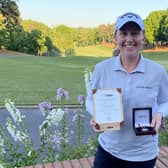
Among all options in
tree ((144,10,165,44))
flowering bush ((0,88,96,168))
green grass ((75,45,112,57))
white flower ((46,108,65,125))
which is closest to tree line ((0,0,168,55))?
tree ((144,10,165,44))

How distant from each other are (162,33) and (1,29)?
25.8 m

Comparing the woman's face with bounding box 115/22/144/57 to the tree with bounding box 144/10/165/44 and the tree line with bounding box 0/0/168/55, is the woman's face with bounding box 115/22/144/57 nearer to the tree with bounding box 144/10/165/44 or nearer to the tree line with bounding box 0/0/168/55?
the tree line with bounding box 0/0/168/55

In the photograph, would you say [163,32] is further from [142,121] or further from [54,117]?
[142,121]

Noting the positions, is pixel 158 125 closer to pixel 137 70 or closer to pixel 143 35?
pixel 137 70

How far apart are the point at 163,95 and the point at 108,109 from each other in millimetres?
324

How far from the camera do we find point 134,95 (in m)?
2.00

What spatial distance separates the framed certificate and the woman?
0.04 metres

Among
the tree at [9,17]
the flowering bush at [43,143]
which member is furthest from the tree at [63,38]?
the flowering bush at [43,143]

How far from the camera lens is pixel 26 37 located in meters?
49.0

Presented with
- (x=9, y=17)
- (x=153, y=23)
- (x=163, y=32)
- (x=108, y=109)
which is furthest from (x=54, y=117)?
(x=153, y=23)

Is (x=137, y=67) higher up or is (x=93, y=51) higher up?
(x=137, y=67)

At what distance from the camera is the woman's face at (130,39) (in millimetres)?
2010

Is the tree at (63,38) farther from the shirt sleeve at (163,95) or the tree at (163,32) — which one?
the shirt sleeve at (163,95)

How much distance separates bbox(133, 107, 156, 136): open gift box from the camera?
1964 millimetres
